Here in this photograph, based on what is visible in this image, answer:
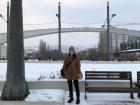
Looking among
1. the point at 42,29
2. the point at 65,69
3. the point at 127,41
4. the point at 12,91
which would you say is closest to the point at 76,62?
the point at 65,69

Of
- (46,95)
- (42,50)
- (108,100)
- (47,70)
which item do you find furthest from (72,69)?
(42,50)

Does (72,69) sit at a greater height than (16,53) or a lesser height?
lesser

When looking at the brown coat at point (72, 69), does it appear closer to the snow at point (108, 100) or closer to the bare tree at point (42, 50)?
the snow at point (108, 100)

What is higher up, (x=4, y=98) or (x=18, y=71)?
(x=18, y=71)

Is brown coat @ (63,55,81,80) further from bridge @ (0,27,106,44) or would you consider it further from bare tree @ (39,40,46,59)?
bare tree @ (39,40,46,59)

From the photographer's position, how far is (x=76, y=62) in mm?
12477

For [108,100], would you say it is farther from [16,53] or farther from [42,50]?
[42,50]

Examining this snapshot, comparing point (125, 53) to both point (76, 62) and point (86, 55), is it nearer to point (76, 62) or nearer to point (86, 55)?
point (86, 55)

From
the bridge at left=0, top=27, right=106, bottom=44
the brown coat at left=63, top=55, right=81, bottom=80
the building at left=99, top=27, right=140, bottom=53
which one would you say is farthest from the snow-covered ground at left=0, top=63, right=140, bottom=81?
the building at left=99, top=27, right=140, bottom=53

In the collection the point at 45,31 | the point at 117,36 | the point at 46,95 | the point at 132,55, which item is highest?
the point at 45,31

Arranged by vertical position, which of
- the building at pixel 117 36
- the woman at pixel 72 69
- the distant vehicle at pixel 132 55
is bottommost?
the distant vehicle at pixel 132 55

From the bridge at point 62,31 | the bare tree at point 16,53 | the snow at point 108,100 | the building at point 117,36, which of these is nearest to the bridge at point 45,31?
the bridge at point 62,31

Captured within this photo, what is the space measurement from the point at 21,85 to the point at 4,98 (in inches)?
25.3

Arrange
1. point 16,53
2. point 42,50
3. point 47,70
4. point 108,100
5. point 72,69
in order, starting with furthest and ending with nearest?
point 42,50, point 47,70, point 108,100, point 16,53, point 72,69
